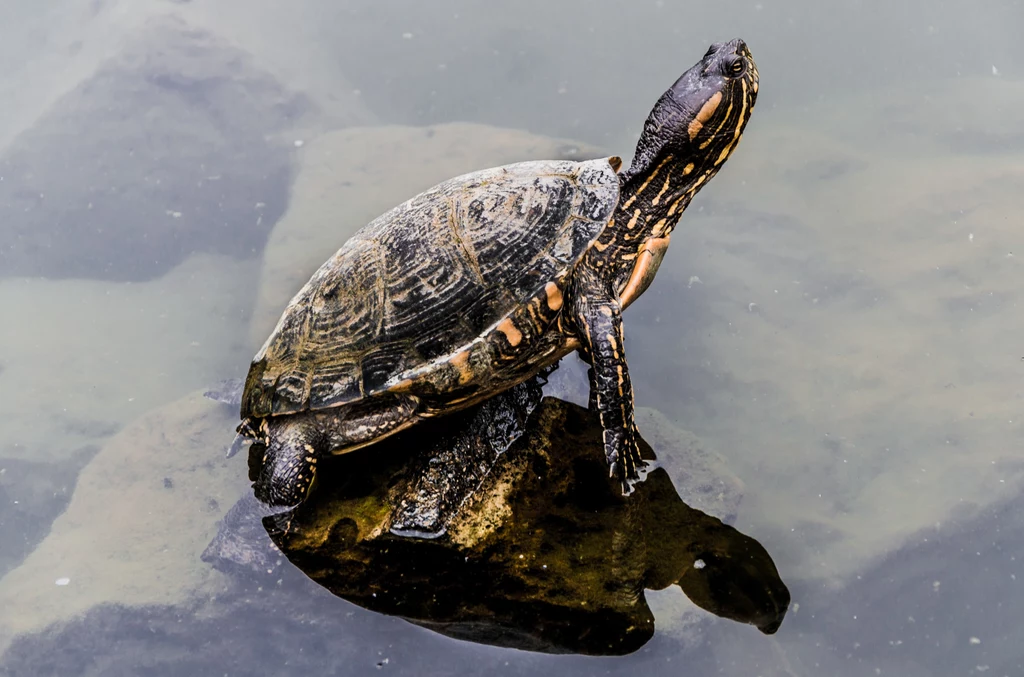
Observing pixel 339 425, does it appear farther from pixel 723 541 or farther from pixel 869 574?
pixel 869 574

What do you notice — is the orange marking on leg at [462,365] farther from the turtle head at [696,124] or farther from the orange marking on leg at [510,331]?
the turtle head at [696,124]

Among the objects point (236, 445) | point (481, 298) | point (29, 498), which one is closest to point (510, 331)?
point (481, 298)

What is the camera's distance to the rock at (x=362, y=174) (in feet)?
18.7

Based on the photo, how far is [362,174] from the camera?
631cm

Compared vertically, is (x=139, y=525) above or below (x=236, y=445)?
below

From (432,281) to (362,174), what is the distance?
280 cm

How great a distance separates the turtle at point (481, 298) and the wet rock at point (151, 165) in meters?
2.32

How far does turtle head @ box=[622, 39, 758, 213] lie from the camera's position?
3.96 metres

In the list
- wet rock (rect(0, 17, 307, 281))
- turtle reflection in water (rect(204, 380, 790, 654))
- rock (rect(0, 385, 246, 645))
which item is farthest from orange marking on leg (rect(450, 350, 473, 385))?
wet rock (rect(0, 17, 307, 281))

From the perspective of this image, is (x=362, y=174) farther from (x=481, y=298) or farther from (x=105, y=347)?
(x=481, y=298)

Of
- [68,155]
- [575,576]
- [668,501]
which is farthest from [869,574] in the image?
[68,155]

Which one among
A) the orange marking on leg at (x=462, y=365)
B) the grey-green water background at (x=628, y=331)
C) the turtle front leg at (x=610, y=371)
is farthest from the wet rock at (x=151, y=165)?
the turtle front leg at (x=610, y=371)

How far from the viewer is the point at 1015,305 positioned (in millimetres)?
4656

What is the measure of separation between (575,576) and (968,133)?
4.57 m
